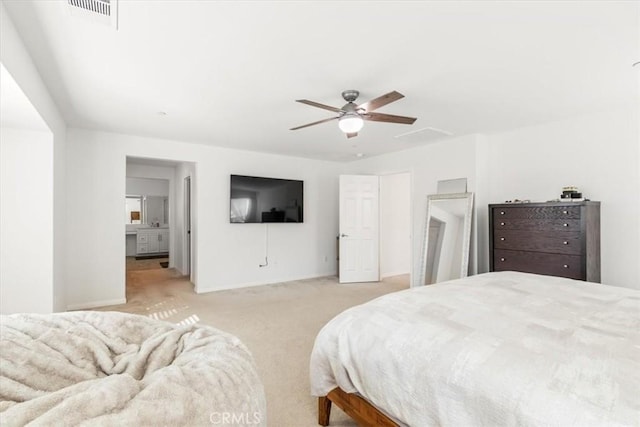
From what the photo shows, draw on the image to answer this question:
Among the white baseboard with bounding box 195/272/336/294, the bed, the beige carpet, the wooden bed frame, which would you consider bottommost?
the beige carpet

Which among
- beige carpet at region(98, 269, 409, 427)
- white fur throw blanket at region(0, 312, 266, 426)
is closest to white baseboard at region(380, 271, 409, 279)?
beige carpet at region(98, 269, 409, 427)

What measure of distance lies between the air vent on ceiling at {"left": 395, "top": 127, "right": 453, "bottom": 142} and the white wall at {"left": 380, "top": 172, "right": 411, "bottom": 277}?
1.48 m

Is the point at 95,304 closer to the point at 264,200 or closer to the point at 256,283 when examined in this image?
the point at 256,283

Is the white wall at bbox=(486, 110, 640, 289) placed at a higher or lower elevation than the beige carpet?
higher

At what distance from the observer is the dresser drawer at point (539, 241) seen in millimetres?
3127

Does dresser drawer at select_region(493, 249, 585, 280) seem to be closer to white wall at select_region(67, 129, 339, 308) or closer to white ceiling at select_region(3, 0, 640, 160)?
white ceiling at select_region(3, 0, 640, 160)

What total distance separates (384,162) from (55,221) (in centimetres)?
482

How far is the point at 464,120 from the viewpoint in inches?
144

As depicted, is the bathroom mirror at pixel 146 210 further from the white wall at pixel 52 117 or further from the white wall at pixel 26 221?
the white wall at pixel 26 221

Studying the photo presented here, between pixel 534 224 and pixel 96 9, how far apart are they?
4.28 m

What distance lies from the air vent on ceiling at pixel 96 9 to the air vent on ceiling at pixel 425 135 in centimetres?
343

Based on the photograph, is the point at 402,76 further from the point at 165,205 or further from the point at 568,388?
the point at 165,205

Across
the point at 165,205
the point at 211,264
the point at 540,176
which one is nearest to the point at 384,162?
the point at 540,176

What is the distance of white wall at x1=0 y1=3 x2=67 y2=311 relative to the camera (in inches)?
69.5
